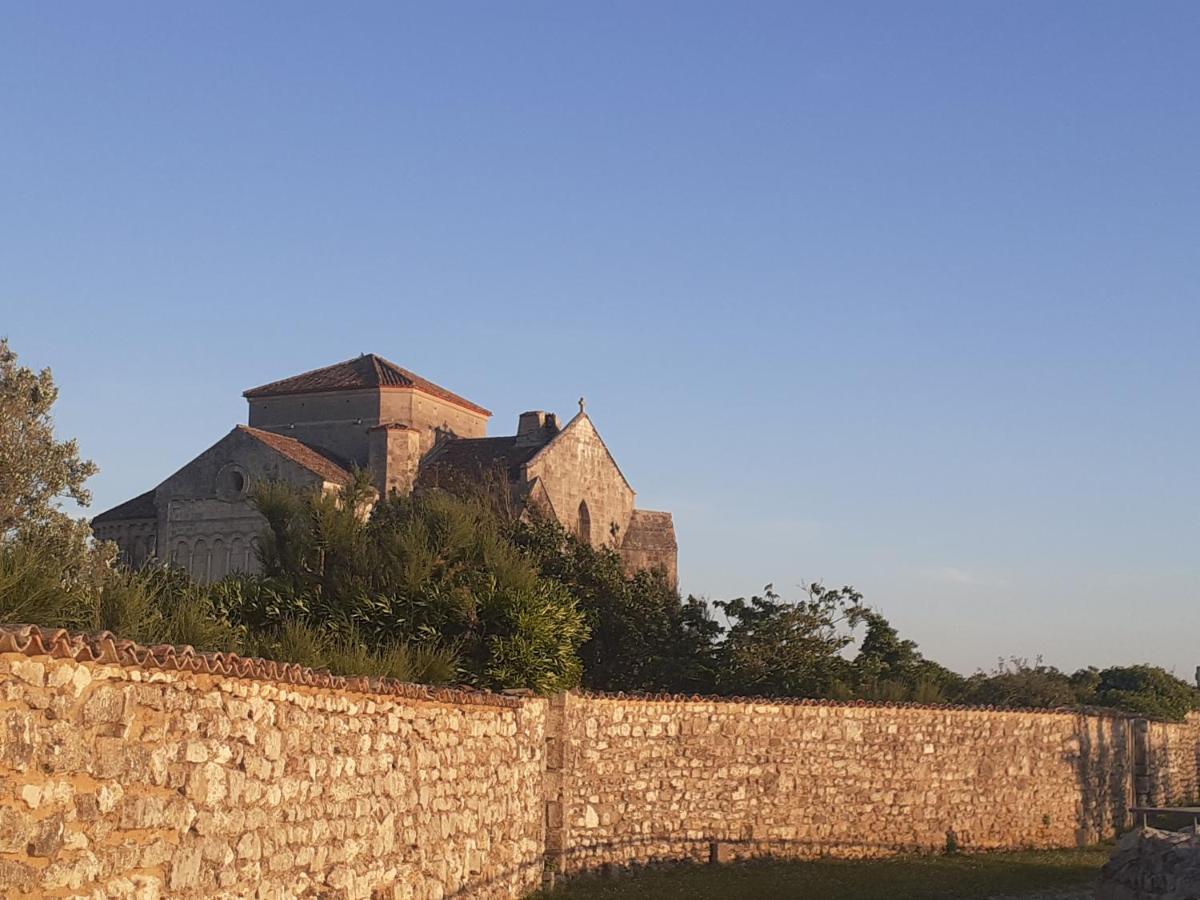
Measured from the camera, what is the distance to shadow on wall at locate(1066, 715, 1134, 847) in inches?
957

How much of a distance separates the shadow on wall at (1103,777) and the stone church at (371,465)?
13.2 m

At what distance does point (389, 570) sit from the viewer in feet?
59.7

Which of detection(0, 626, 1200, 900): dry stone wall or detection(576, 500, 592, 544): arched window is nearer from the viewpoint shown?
detection(0, 626, 1200, 900): dry stone wall

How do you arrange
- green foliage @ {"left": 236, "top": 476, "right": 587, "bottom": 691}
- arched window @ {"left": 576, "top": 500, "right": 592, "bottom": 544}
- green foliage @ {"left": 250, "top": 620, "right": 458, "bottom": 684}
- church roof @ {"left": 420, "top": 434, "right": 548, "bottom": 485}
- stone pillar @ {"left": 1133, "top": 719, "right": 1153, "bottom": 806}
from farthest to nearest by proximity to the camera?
arched window @ {"left": 576, "top": 500, "right": 592, "bottom": 544} < church roof @ {"left": 420, "top": 434, "right": 548, "bottom": 485} < stone pillar @ {"left": 1133, "top": 719, "right": 1153, "bottom": 806} < green foliage @ {"left": 236, "top": 476, "right": 587, "bottom": 691} < green foliage @ {"left": 250, "top": 620, "right": 458, "bottom": 684}

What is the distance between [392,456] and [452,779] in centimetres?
2812

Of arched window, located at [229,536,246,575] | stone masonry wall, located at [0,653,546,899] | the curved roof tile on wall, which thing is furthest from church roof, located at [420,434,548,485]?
the curved roof tile on wall

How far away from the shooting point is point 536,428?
137 ft

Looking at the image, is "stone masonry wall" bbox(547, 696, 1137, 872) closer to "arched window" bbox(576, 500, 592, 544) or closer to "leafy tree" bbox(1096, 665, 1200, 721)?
"leafy tree" bbox(1096, 665, 1200, 721)

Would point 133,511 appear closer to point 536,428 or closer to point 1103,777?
point 536,428

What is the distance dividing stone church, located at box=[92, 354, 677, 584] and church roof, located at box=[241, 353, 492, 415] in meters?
0.05

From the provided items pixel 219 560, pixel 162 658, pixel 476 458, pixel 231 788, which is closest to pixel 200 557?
pixel 219 560

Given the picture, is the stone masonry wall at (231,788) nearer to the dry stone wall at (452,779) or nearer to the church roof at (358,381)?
the dry stone wall at (452,779)

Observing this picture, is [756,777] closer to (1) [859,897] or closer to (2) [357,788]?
(1) [859,897]

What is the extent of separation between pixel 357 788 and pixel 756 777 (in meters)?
9.62
